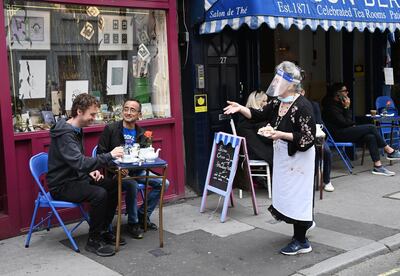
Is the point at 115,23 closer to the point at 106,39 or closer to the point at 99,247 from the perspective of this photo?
the point at 106,39

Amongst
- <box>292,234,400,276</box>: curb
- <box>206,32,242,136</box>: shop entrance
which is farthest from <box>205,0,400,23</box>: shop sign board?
<box>292,234,400,276</box>: curb

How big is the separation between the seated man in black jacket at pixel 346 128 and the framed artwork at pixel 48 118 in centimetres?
458

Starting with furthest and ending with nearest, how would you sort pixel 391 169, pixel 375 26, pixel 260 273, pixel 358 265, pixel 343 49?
pixel 343 49 < pixel 391 169 < pixel 375 26 < pixel 358 265 < pixel 260 273

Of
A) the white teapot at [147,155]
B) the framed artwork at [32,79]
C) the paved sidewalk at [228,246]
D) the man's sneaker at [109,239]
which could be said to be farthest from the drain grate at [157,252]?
the framed artwork at [32,79]

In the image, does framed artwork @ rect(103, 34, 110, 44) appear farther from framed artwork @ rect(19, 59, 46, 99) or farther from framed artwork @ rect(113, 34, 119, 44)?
framed artwork @ rect(19, 59, 46, 99)

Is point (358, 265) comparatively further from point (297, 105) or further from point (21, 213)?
point (21, 213)

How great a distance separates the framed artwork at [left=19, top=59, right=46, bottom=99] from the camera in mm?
5625

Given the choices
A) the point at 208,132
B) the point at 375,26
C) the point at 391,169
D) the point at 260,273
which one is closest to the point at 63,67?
the point at 208,132

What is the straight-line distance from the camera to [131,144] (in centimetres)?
538

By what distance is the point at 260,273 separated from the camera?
4387 millimetres

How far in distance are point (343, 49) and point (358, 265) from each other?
614 cm

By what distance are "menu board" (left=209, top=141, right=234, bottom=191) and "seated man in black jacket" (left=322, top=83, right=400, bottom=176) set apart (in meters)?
3.07

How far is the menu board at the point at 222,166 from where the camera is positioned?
19.6 feet

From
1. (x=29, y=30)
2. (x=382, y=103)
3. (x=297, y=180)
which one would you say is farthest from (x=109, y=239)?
(x=382, y=103)
